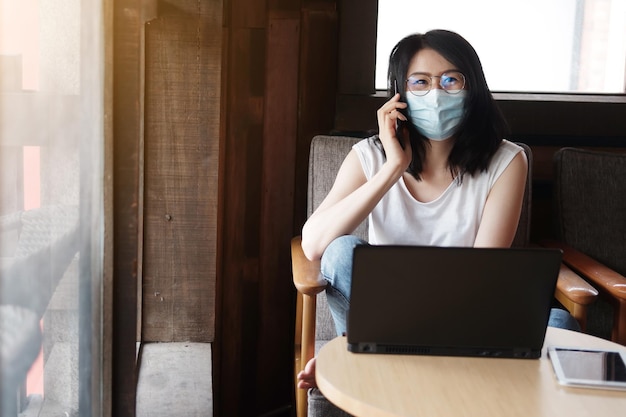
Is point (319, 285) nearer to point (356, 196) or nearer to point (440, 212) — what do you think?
point (356, 196)

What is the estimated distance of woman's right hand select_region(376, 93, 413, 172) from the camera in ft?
6.24

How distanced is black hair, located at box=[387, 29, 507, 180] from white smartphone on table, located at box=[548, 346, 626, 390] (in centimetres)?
69

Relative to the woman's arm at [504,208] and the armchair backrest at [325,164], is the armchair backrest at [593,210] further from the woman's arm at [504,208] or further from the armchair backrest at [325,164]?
the woman's arm at [504,208]

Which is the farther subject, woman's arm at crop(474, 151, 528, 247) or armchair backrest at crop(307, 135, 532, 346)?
armchair backrest at crop(307, 135, 532, 346)

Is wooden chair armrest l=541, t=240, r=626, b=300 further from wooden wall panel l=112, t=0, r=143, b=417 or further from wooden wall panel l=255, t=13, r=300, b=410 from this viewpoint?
wooden wall panel l=112, t=0, r=143, b=417

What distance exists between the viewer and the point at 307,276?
70.0 inches

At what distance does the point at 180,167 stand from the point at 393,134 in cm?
51

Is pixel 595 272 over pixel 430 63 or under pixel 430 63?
under

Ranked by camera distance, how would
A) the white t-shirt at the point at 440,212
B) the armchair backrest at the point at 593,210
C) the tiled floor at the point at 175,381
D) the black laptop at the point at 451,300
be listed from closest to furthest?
the black laptop at the point at 451,300 → the tiled floor at the point at 175,381 → the white t-shirt at the point at 440,212 → the armchair backrest at the point at 593,210

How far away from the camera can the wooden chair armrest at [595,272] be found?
194 centimetres

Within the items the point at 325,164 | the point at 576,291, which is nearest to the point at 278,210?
the point at 325,164

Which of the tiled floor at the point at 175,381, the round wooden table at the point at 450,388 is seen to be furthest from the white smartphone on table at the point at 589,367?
the tiled floor at the point at 175,381

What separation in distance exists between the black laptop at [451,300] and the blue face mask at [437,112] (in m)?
0.70

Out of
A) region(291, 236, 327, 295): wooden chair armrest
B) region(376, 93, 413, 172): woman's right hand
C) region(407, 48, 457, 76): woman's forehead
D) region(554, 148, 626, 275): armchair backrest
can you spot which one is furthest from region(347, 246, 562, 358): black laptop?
region(554, 148, 626, 275): armchair backrest
